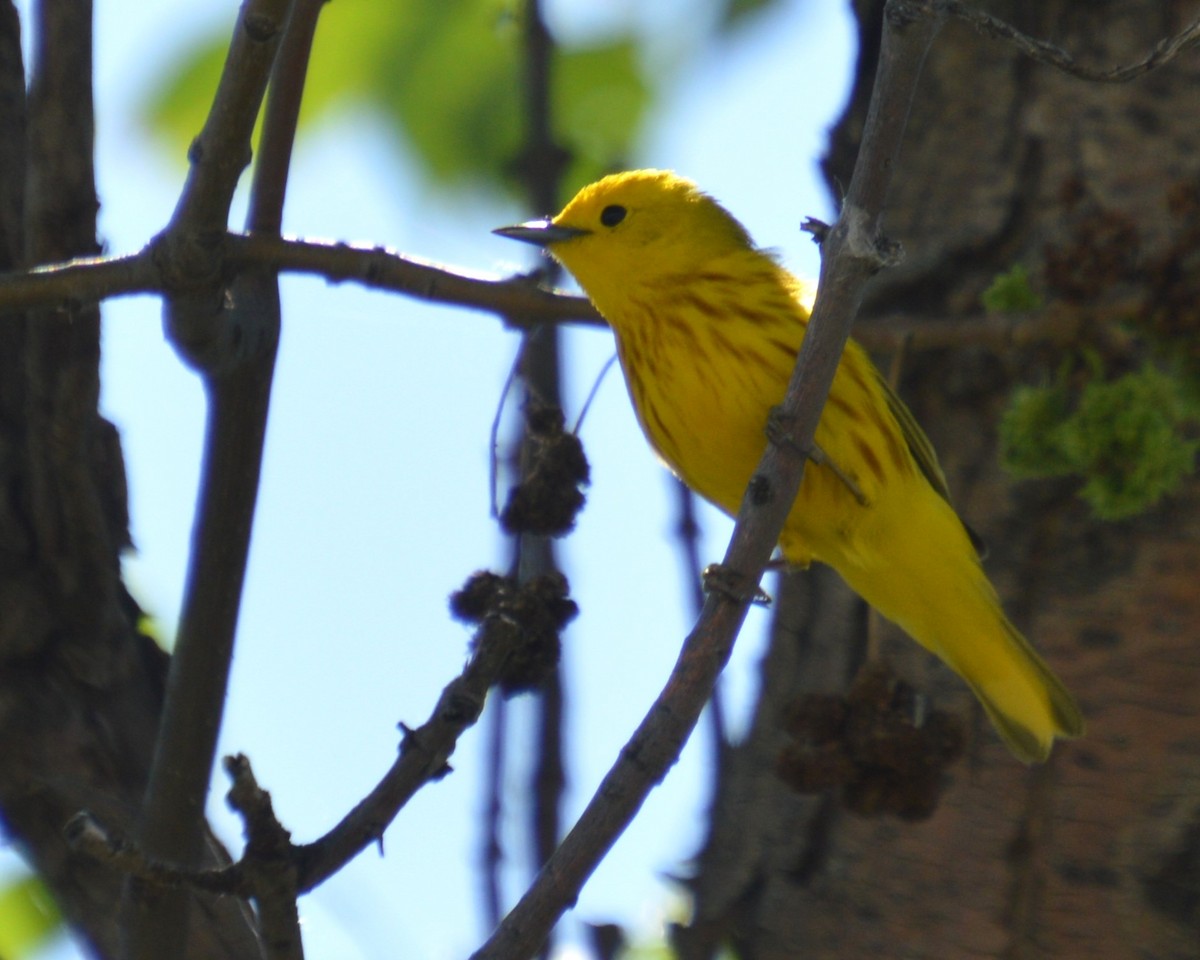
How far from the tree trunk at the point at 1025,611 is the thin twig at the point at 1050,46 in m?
0.68

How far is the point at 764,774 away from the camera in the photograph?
11.1ft

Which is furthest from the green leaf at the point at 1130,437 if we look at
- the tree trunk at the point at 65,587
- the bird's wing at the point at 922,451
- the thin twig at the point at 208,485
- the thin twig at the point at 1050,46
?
the tree trunk at the point at 65,587

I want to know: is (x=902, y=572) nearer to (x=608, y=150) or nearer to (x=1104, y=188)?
(x=1104, y=188)

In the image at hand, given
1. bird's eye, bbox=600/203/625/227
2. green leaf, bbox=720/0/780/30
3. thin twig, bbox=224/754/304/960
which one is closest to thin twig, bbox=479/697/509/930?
thin twig, bbox=224/754/304/960

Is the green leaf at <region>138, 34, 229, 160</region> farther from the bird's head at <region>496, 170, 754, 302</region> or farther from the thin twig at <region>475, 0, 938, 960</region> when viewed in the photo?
the thin twig at <region>475, 0, 938, 960</region>

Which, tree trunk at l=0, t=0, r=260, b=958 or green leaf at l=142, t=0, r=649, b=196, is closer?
tree trunk at l=0, t=0, r=260, b=958

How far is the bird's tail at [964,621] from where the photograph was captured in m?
3.10

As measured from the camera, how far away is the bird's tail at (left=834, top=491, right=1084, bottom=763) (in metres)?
3.10

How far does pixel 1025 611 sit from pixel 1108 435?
2.02 feet

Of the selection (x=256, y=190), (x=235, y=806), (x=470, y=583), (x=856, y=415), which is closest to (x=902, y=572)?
(x=856, y=415)

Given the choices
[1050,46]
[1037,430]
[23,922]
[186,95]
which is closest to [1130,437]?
[1037,430]

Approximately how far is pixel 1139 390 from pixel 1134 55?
3.25 ft

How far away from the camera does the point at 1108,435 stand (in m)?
2.90

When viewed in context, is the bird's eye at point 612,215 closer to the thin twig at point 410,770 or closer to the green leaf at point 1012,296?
the green leaf at point 1012,296
